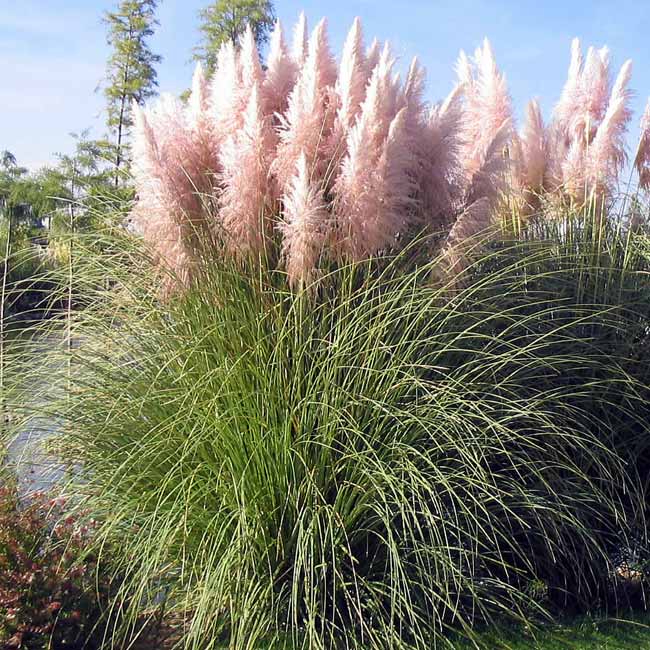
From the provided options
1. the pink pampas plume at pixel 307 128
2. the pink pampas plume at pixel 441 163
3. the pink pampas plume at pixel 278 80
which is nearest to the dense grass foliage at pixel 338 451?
the pink pampas plume at pixel 441 163

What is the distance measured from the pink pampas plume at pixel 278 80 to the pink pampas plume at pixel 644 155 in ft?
7.58

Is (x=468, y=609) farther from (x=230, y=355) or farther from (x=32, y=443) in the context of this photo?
(x=32, y=443)

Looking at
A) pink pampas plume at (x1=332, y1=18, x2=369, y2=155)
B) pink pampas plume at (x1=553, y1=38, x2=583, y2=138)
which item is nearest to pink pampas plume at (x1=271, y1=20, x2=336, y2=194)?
pink pampas plume at (x1=332, y1=18, x2=369, y2=155)

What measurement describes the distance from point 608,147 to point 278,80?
1.98 meters

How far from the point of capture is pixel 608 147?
14.7 ft

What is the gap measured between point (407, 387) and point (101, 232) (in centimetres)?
181

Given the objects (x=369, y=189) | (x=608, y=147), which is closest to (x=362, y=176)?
(x=369, y=189)

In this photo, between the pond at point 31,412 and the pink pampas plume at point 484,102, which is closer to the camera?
the pond at point 31,412

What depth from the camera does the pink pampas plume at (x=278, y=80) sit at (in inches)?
150

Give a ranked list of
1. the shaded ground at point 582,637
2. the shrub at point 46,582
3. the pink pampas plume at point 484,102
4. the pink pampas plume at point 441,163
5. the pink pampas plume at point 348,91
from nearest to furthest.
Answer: the shrub at point 46,582
the shaded ground at point 582,637
the pink pampas plume at point 348,91
the pink pampas plume at point 441,163
the pink pampas plume at point 484,102

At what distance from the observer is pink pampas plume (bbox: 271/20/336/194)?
3424 millimetres

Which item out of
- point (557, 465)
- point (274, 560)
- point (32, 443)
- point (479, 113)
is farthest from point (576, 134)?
point (32, 443)

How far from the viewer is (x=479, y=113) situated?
4539 millimetres

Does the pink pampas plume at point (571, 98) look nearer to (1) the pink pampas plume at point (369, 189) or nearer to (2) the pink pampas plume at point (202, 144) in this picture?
(1) the pink pampas plume at point (369, 189)
